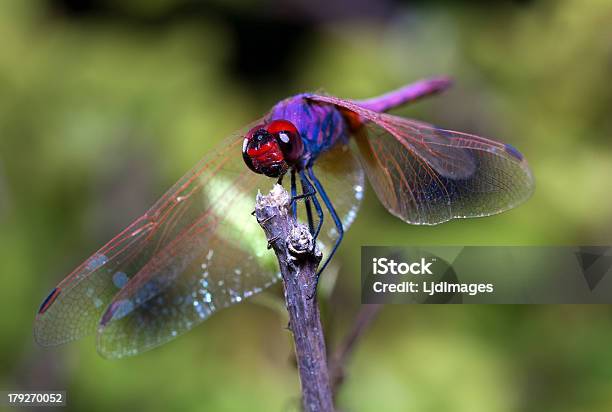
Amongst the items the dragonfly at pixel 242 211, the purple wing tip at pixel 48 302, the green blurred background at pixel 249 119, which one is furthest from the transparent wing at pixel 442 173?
the purple wing tip at pixel 48 302

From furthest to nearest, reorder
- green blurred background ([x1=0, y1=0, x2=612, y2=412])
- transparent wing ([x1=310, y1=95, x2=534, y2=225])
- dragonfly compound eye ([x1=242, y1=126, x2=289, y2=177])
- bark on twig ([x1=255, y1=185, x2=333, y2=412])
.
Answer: green blurred background ([x1=0, y1=0, x2=612, y2=412]) → transparent wing ([x1=310, y1=95, x2=534, y2=225]) → dragonfly compound eye ([x1=242, y1=126, x2=289, y2=177]) → bark on twig ([x1=255, y1=185, x2=333, y2=412])

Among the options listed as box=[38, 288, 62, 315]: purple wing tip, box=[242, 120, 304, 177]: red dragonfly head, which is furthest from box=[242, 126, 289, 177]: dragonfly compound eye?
box=[38, 288, 62, 315]: purple wing tip

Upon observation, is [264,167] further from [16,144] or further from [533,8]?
[533,8]

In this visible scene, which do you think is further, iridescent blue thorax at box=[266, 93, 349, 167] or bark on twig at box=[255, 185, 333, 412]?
iridescent blue thorax at box=[266, 93, 349, 167]

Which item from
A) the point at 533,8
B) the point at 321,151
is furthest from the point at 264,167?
the point at 533,8

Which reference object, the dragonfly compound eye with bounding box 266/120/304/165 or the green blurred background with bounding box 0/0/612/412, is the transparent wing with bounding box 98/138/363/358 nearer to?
the dragonfly compound eye with bounding box 266/120/304/165

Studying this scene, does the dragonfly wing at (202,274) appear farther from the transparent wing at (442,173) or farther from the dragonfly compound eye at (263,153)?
the transparent wing at (442,173)

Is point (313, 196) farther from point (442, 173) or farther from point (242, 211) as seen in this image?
point (442, 173)
